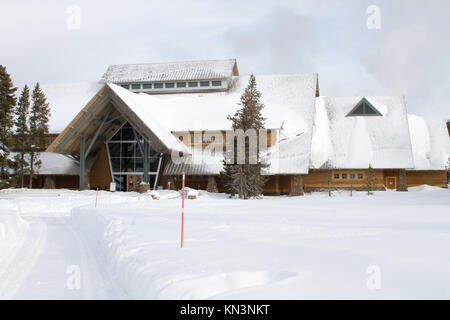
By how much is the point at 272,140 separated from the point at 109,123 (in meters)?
14.4

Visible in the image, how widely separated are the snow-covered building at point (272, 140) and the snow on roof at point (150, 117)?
0.37 ft

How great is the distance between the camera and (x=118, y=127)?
3556 cm

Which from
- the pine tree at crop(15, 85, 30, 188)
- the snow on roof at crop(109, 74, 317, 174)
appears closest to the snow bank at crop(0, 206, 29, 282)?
the snow on roof at crop(109, 74, 317, 174)

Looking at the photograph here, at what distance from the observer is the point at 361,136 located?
124 feet

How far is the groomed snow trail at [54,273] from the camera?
6.37m

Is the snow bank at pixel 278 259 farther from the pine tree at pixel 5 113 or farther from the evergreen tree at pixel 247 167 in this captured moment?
the pine tree at pixel 5 113

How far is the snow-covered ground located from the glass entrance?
21.8 meters

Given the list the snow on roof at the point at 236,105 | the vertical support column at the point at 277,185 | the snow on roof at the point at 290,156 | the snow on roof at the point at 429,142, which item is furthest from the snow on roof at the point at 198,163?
the snow on roof at the point at 429,142

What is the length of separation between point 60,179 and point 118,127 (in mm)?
8272

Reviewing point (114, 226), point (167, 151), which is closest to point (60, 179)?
point (167, 151)

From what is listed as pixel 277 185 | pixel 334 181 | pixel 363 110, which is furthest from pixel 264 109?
pixel 363 110

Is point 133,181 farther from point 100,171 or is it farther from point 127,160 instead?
point 100,171

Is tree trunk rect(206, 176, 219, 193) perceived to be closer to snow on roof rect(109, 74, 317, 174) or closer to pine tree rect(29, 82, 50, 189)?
snow on roof rect(109, 74, 317, 174)

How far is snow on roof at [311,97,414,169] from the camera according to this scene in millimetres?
35656
